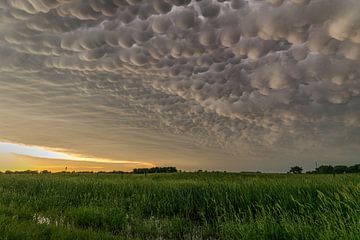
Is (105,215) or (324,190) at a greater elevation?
(324,190)

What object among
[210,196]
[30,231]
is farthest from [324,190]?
[30,231]

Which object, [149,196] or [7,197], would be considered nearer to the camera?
[7,197]

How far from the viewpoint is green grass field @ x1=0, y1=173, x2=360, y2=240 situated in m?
10.9

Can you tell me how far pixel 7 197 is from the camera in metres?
19.9

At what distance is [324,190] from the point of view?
1745 cm

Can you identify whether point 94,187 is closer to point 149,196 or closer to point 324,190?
point 149,196

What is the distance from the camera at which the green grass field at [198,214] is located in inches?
429

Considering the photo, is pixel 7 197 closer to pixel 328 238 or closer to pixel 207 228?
pixel 207 228

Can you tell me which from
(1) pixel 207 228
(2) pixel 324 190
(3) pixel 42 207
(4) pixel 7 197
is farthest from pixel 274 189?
(4) pixel 7 197

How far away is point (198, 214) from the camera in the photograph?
18859 millimetres

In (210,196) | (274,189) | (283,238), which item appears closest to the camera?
(283,238)

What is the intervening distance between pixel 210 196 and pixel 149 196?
3.75 meters

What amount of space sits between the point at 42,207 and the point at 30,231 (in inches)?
360

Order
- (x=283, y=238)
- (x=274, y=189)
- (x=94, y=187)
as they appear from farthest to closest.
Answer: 1. (x=94, y=187)
2. (x=274, y=189)
3. (x=283, y=238)
